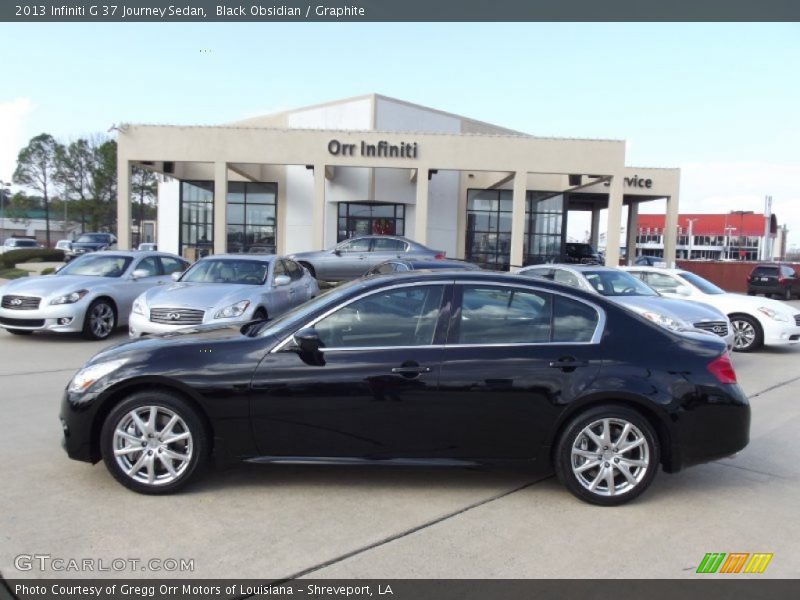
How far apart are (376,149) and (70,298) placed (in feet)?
48.0

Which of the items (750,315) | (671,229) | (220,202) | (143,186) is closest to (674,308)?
(750,315)

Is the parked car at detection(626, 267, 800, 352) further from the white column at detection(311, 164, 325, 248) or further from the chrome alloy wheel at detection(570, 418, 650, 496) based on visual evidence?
the white column at detection(311, 164, 325, 248)

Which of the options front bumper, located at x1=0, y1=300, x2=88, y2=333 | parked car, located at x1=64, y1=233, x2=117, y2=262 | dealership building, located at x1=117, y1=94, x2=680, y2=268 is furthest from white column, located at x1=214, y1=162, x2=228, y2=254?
parked car, located at x1=64, y1=233, x2=117, y2=262

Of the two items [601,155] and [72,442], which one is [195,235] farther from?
[72,442]

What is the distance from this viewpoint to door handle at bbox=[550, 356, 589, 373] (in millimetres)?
4147

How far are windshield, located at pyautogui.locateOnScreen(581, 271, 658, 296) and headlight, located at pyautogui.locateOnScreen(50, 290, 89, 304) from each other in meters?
8.24

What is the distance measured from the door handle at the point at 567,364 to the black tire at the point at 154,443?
235cm

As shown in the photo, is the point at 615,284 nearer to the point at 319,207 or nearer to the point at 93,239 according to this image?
the point at 319,207

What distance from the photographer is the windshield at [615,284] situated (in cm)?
998

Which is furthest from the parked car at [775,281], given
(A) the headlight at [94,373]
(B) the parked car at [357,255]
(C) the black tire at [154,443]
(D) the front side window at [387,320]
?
(A) the headlight at [94,373]

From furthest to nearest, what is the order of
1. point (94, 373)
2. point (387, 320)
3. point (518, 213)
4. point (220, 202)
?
point (518, 213) < point (220, 202) < point (387, 320) < point (94, 373)

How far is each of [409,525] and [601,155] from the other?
847 inches

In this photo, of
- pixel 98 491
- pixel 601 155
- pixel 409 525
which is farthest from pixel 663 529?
pixel 601 155

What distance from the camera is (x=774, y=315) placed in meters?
11.3
